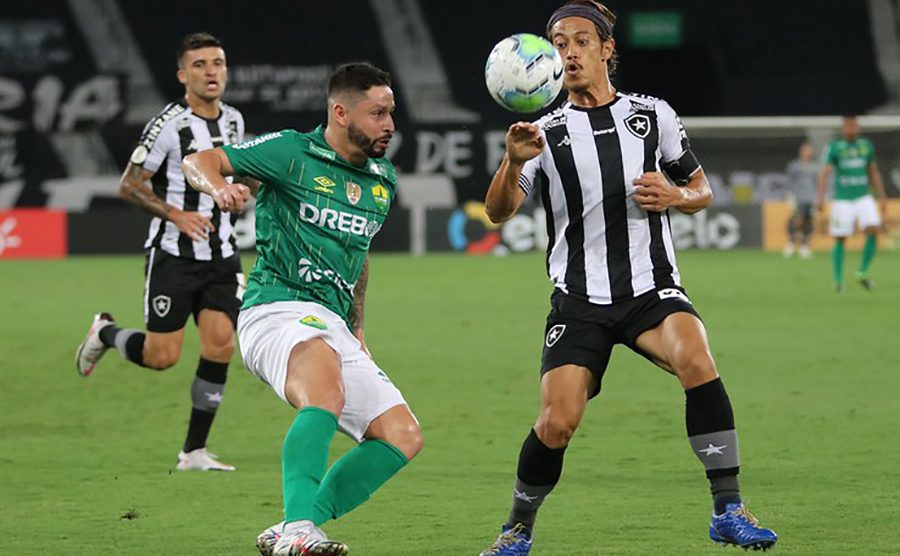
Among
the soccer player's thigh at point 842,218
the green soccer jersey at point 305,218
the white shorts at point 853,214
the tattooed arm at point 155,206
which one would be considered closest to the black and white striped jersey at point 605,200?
the green soccer jersey at point 305,218

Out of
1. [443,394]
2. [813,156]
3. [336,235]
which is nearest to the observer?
[336,235]

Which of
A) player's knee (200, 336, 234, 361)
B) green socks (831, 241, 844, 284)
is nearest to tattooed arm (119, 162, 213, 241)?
player's knee (200, 336, 234, 361)

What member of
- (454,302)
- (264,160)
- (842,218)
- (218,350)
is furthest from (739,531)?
(842,218)

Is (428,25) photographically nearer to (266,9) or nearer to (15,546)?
(266,9)

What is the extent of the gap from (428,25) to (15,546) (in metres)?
29.1

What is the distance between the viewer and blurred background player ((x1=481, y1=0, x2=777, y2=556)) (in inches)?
232

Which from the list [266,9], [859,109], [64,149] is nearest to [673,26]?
[859,109]

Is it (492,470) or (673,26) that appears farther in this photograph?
(673,26)

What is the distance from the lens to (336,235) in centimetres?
589

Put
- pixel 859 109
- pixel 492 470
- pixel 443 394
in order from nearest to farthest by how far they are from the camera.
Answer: pixel 492 470 → pixel 443 394 → pixel 859 109

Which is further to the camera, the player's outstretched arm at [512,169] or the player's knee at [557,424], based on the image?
the player's knee at [557,424]

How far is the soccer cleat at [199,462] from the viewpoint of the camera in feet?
27.1

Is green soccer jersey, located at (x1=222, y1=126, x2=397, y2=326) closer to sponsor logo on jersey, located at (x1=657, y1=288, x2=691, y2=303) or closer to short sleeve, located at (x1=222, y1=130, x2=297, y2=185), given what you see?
short sleeve, located at (x1=222, y1=130, x2=297, y2=185)

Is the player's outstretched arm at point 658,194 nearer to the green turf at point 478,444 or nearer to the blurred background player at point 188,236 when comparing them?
the green turf at point 478,444
